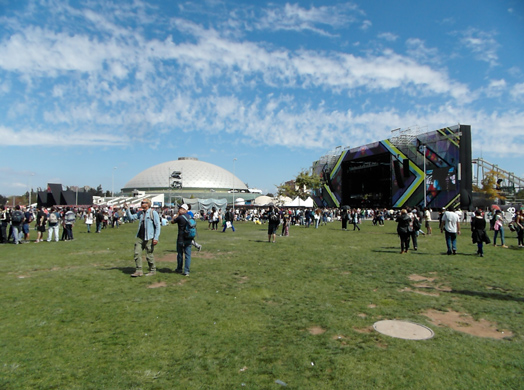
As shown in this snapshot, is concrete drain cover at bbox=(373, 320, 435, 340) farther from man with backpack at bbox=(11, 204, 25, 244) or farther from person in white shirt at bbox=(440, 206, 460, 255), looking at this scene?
man with backpack at bbox=(11, 204, 25, 244)

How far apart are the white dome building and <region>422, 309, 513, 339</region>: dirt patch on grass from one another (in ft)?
392

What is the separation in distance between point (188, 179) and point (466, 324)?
133 m

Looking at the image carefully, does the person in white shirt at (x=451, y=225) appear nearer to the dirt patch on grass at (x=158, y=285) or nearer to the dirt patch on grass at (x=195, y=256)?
the dirt patch on grass at (x=195, y=256)

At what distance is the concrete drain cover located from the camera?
193 inches

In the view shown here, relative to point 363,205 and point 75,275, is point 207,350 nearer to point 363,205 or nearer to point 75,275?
point 75,275

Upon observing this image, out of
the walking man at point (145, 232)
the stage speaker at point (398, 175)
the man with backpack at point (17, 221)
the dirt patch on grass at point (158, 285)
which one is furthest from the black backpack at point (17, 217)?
the stage speaker at point (398, 175)

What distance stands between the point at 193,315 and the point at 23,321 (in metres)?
2.58

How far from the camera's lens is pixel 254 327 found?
17.4 feet

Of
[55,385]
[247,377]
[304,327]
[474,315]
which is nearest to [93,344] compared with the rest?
[55,385]

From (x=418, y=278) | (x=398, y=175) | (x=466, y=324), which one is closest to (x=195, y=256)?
(x=418, y=278)

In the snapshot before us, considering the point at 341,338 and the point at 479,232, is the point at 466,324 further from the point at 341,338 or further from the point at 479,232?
the point at 479,232

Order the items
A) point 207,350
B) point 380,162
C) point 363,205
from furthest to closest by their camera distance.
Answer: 1. point 363,205
2. point 380,162
3. point 207,350

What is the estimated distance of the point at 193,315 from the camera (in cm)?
582

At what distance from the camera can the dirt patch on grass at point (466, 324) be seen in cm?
503
